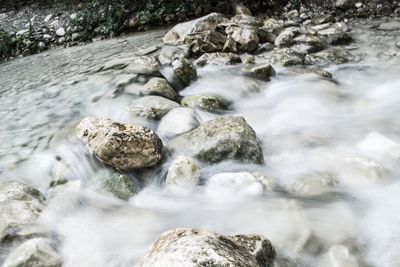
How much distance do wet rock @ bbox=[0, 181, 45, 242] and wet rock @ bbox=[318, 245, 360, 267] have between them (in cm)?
204

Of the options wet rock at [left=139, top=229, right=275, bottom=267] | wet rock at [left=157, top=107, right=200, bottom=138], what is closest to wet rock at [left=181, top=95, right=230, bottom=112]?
wet rock at [left=157, top=107, right=200, bottom=138]

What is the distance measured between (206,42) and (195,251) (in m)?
5.49

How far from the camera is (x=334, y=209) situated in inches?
120

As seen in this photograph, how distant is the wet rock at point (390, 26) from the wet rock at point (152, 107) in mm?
4737

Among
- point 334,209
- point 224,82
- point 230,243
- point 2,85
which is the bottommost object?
point 2,85

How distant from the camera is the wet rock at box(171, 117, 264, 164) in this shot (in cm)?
367

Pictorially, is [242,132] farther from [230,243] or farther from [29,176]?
[29,176]

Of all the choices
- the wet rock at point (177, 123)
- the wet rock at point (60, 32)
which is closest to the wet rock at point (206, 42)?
the wet rock at point (177, 123)

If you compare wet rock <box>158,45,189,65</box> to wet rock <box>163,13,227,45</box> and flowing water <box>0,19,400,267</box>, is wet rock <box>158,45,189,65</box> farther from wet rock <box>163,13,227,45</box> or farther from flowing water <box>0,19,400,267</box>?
flowing water <box>0,19,400,267</box>

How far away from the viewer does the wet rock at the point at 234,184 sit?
3.32 m

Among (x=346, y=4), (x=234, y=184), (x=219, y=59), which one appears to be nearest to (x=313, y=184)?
(x=234, y=184)

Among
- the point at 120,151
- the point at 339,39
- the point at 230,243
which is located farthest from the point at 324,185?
the point at 339,39

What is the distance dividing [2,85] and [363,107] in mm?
6127

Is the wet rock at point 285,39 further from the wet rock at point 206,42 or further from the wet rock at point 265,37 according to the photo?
the wet rock at point 206,42
